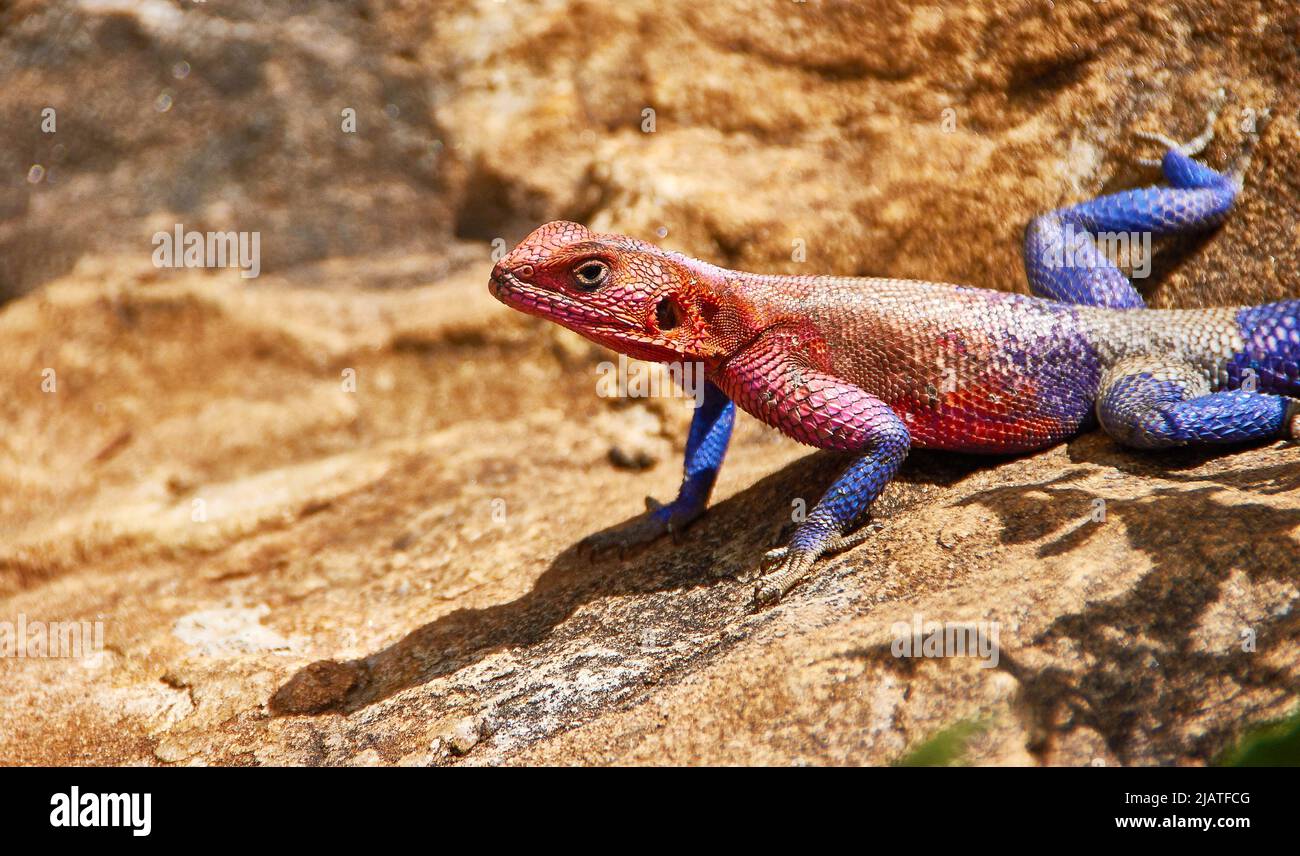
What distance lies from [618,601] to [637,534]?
0.60 meters

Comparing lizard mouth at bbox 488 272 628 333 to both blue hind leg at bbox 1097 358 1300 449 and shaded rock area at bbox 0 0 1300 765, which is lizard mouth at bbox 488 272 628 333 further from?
blue hind leg at bbox 1097 358 1300 449

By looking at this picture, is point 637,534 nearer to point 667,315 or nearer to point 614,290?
point 667,315

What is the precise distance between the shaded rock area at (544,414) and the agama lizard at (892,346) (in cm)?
25

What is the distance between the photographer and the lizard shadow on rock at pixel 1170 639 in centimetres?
298

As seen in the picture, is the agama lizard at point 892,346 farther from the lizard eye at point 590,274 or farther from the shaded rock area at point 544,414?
the shaded rock area at point 544,414

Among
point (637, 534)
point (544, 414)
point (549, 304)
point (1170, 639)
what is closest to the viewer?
point (1170, 639)

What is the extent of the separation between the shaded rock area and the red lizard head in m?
0.93

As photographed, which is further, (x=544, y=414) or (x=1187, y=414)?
(x=544, y=414)

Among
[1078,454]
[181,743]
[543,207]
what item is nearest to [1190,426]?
[1078,454]

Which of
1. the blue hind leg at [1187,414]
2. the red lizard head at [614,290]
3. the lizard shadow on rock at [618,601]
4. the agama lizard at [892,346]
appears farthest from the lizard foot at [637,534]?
the blue hind leg at [1187,414]

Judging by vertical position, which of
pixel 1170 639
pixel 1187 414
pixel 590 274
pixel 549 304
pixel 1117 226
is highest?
pixel 1117 226

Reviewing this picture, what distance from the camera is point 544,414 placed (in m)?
7.31

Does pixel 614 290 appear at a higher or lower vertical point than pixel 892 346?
higher

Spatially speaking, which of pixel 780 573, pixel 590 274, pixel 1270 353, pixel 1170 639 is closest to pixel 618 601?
pixel 780 573
